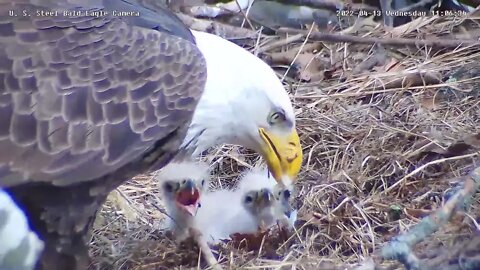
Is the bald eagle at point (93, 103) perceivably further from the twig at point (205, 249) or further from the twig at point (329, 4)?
the twig at point (329, 4)

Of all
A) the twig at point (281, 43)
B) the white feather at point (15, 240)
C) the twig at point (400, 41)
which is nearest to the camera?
the white feather at point (15, 240)

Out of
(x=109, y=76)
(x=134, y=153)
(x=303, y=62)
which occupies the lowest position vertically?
(x=303, y=62)

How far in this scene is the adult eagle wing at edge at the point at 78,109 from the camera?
2570 millimetres

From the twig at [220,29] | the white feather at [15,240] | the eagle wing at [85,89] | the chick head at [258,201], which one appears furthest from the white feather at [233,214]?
the twig at [220,29]

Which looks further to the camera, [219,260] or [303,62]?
[303,62]

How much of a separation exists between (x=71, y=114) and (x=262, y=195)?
30.0 inches

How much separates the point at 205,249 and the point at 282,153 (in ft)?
1.24

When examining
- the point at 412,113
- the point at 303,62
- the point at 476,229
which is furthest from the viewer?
the point at 303,62

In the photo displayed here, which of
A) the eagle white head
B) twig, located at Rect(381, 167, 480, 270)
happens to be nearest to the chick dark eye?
the eagle white head

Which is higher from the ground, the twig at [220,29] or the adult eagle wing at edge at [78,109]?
the adult eagle wing at edge at [78,109]

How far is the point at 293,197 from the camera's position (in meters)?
3.12

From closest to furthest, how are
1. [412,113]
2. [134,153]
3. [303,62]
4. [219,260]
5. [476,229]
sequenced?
[476,229] → [134,153] → [219,260] → [412,113] → [303,62]

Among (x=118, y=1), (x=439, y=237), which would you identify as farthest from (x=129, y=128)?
(x=439, y=237)

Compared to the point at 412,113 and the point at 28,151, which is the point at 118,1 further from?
the point at 412,113
